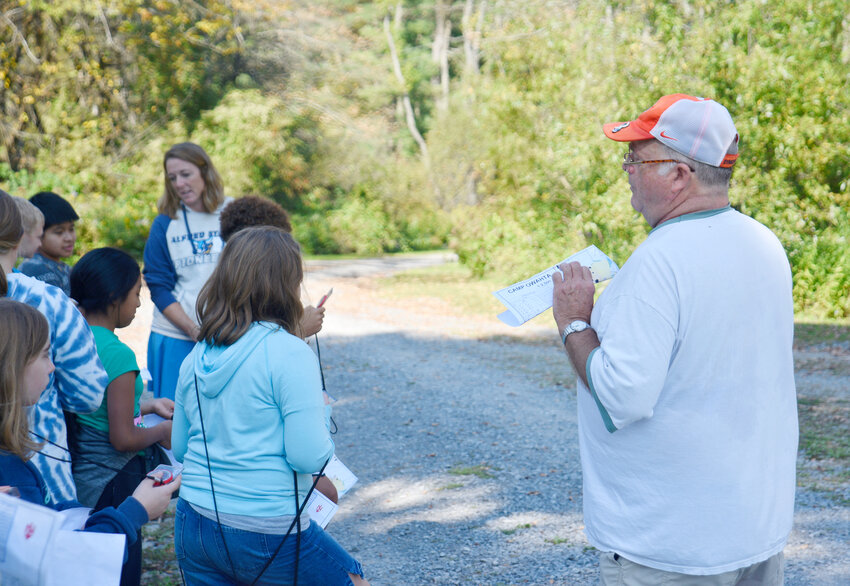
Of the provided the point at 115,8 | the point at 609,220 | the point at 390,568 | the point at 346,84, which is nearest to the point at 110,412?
the point at 390,568

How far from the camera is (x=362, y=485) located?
5914 mm

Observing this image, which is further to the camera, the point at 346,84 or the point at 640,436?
the point at 346,84

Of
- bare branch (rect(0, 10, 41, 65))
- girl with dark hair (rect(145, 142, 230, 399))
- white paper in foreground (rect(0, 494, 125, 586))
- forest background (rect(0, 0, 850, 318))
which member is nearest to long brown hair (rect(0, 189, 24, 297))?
white paper in foreground (rect(0, 494, 125, 586))

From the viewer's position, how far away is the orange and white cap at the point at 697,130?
81.7 inches

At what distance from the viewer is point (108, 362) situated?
10.1 ft

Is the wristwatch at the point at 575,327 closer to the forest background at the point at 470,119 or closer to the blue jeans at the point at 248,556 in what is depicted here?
the blue jeans at the point at 248,556

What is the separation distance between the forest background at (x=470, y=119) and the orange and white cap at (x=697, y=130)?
1192 centimetres

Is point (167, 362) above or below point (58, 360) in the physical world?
below

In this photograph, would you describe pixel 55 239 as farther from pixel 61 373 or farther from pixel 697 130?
pixel 697 130

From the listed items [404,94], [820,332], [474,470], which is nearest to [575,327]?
[474,470]

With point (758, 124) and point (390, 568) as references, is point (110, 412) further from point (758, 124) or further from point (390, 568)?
point (758, 124)

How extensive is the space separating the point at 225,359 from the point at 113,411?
37.0 inches

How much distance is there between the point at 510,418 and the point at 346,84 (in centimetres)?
2721

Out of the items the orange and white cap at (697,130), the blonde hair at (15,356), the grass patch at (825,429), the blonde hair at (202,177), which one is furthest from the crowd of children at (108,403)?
the grass patch at (825,429)
